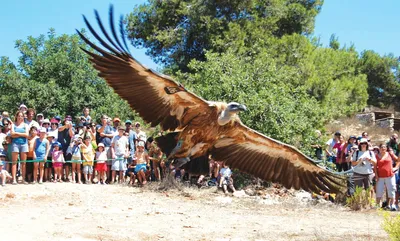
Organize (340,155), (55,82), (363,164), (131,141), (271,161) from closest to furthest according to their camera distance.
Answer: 1. (271,161)
2. (363,164)
3. (340,155)
4. (131,141)
5. (55,82)

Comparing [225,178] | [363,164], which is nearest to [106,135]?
[225,178]

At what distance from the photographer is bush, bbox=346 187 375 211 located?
11.8 metres

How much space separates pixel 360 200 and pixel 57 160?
269 inches

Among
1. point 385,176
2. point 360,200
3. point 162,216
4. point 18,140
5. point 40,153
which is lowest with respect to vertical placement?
point 162,216

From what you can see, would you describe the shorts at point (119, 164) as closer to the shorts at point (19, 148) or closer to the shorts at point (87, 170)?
the shorts at point (87, 170)

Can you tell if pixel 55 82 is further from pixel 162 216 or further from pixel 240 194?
pixel 162 216

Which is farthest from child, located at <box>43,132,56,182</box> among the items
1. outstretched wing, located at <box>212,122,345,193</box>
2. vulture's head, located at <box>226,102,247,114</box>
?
vulture's head, located at <box>226,102,247,114</box>

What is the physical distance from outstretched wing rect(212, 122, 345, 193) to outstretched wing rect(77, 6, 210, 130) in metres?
1.02

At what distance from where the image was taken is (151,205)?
1091cm

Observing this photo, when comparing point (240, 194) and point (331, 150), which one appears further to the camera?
point (331, 150)

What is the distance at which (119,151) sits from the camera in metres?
13.1

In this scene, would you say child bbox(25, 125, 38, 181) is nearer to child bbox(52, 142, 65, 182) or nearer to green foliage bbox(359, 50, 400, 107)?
child bbox(52, 142, 65, 182)

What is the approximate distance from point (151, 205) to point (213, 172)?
3.42m

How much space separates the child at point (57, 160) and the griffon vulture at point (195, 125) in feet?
13.7
